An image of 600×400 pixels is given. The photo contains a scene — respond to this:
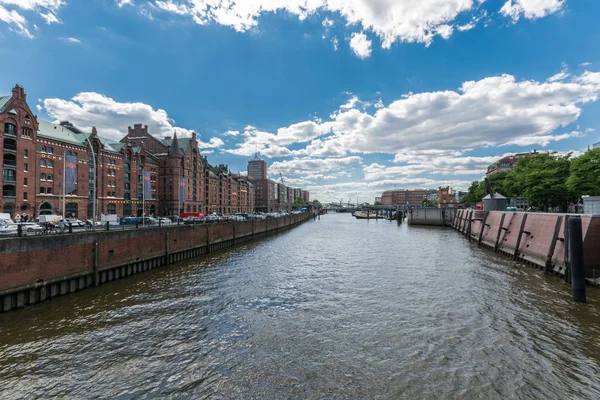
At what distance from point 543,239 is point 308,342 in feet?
80.3

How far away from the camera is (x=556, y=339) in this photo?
11.2 metres

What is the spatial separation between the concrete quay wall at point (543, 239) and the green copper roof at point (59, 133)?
76.2 metres

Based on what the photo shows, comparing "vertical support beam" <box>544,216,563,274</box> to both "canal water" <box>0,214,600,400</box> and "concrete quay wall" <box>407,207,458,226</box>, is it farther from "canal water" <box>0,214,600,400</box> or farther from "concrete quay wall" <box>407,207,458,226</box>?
"concrete quay wall" <box>407,207,458,226</box>

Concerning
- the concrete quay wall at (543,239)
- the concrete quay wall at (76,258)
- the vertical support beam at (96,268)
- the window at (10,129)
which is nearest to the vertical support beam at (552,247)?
the concrete quay wall at (543,239)

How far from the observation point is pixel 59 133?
191ft

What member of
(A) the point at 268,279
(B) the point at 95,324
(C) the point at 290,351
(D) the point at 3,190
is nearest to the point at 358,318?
(C) the point at 290,351

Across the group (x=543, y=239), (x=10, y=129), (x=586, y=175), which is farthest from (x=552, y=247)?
(x=10, y=129)

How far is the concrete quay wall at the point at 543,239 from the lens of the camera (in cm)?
1867

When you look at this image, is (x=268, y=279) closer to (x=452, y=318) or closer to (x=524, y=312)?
(x=452, y=318)

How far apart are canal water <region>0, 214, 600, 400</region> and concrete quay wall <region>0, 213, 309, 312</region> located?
1.10 metres

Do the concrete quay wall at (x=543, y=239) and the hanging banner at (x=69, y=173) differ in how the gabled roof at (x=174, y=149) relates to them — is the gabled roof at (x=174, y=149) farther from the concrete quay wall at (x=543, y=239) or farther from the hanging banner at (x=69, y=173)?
the concrete quay wall at (x=543, y=239)

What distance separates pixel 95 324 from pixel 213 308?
5.19 m

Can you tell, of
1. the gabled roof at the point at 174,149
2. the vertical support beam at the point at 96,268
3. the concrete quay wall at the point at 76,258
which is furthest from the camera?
the gabled roof at the point at 174,149

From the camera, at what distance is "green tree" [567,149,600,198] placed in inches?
1760
